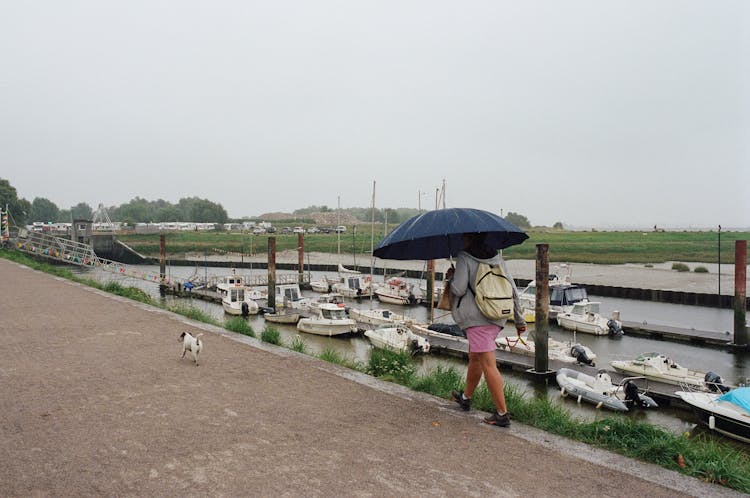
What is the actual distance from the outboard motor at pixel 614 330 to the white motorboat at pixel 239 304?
741 inches

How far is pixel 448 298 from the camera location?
5.34 m

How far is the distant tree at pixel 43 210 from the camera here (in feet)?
570

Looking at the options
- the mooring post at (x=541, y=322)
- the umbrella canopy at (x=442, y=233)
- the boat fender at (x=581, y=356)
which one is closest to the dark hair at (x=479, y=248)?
the umbrella canopy at (x=442, y=233)

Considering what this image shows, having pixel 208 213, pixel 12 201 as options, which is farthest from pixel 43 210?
pixel 12 201

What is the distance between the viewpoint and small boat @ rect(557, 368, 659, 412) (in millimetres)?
14438

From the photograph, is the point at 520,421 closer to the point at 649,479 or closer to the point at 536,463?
the point at 536,463

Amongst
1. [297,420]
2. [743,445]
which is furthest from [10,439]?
[743,445]

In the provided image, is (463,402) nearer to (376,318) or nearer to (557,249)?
(376,318)

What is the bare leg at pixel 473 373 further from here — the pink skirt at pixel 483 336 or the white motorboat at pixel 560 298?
the white motorboat at pixel 560 298

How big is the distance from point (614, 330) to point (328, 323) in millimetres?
13593

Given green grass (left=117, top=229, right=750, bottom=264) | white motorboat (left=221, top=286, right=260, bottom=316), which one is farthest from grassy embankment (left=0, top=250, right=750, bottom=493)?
green grass (left=117, top=229, right=750, bottom=264)

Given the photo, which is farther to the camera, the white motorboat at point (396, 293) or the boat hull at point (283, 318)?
the white motorboat at point (396, 293)

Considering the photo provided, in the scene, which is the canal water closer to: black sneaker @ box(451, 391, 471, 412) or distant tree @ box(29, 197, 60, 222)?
black sneaker @ box(451, 391, 471, 412)

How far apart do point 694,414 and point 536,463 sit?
39.2ft
